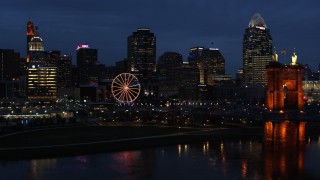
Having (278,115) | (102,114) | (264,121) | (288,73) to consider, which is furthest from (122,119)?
(288,73)

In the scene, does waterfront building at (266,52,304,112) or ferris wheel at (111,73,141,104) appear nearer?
ferris wheel at (111,73,141,104)

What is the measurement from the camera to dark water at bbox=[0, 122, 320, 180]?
44.6 metres

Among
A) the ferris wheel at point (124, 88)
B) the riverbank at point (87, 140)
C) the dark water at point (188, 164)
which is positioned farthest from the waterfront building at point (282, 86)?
the dark water at point (188, 164)

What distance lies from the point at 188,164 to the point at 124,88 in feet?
254

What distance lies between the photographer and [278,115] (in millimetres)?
117500

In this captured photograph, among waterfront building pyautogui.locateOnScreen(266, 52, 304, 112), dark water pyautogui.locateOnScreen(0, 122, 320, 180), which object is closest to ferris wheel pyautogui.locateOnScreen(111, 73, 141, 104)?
waterfront building pyautogui.locateOnScreen(266, 52, 304, 112)

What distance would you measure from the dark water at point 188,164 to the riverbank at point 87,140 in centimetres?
312

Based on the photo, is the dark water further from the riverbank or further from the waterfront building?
the waterfront building

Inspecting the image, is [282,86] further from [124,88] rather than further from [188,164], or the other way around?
[188,164]

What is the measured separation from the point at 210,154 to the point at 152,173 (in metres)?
13.2

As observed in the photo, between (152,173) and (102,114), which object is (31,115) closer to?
(102,114)

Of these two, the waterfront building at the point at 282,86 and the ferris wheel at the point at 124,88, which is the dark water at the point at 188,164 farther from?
the waterfront building at the point at 282,86

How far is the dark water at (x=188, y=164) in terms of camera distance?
4462 cm

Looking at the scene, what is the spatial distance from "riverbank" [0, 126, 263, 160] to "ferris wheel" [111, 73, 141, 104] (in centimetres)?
4207
